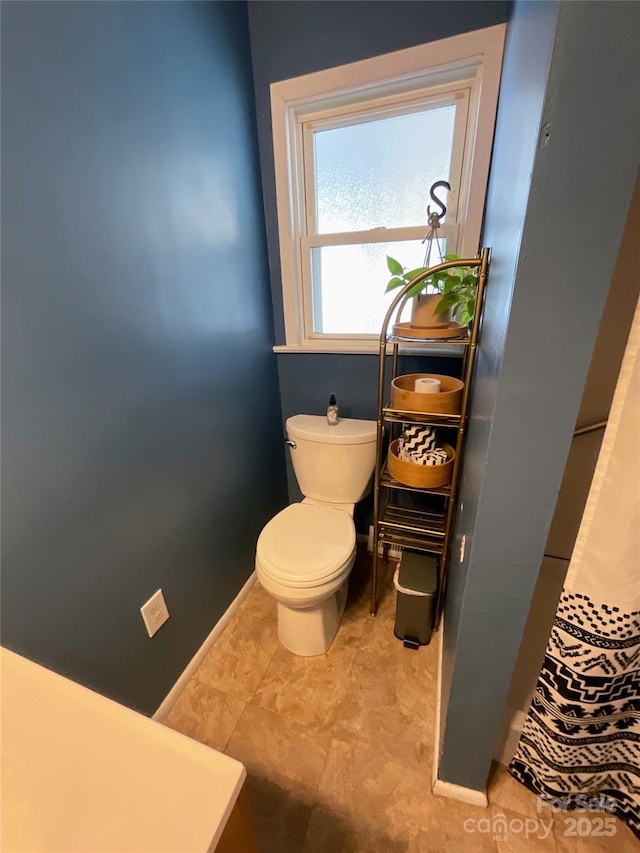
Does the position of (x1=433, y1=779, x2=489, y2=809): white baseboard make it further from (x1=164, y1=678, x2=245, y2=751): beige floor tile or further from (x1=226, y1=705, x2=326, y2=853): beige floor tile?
(x1=164, y1=678, x2=245, y2=751): beige floor tile

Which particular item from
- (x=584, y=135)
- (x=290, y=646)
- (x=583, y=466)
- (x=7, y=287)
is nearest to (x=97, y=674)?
(x=290, y=646)

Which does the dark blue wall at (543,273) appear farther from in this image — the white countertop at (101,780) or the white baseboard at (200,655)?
the white baseboard at (200,655)

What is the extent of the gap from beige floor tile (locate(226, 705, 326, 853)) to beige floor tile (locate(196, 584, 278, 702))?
0.10m

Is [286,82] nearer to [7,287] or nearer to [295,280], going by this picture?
[295,280]

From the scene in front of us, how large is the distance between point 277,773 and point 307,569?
1.87 feet

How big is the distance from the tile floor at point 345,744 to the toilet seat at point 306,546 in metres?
0.43

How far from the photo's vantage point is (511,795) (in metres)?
1.00

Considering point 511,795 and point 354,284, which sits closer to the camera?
point 511,795

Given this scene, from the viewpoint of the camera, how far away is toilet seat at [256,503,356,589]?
1.20m

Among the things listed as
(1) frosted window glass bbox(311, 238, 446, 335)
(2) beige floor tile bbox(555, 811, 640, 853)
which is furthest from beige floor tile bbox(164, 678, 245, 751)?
(1) frosted window glass bbox(311, 238, 446, 335)

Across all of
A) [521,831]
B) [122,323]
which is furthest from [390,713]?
[122,323]

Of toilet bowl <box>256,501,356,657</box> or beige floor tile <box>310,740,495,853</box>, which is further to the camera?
toilet bowl <box>256,501,356,657</box>

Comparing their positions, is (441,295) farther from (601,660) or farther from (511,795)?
(511,795)

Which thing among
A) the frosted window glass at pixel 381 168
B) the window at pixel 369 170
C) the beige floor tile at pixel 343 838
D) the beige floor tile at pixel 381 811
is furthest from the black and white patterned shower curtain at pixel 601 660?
the frosted window glass at pixel 381 168
